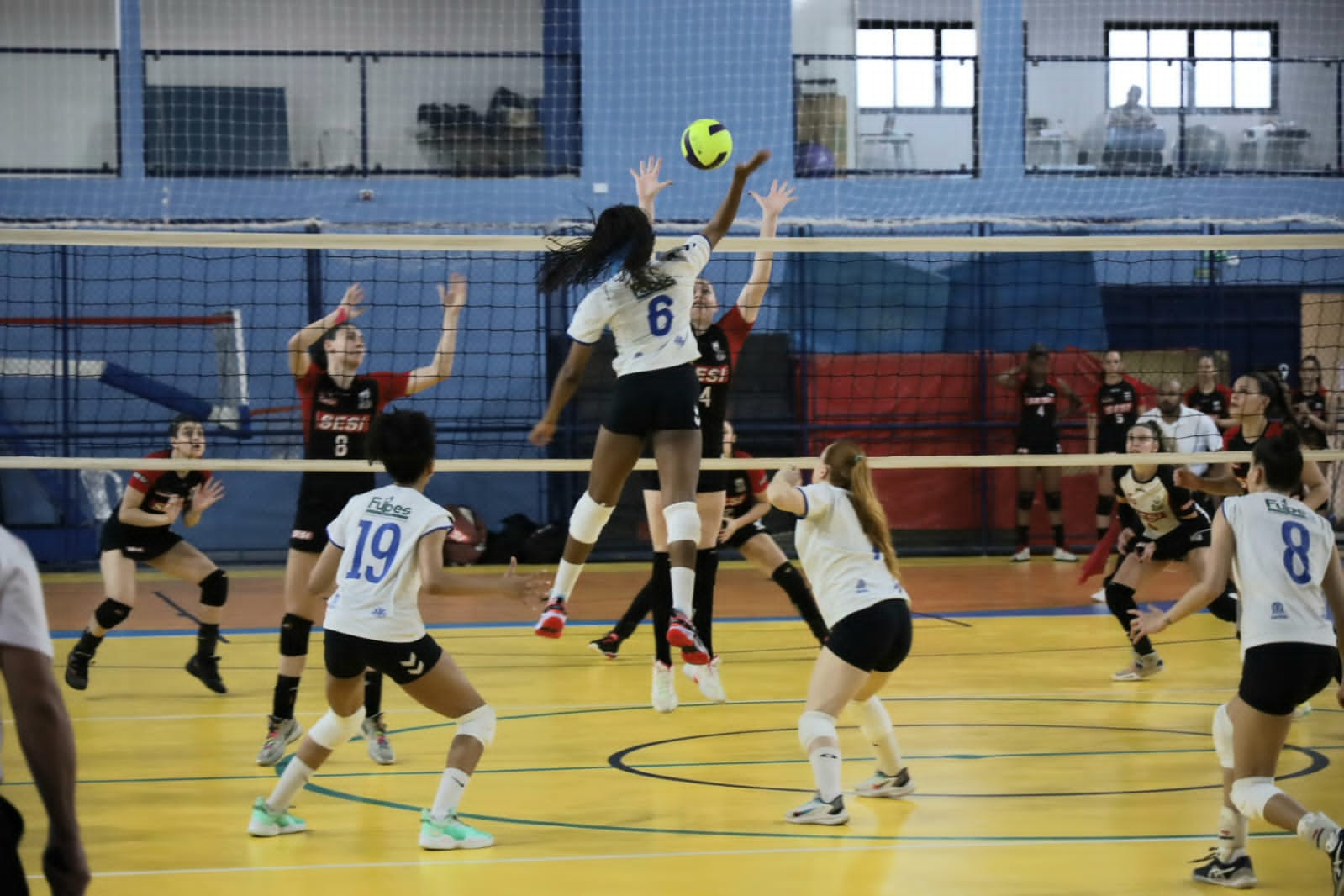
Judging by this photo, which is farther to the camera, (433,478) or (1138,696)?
(433,478)

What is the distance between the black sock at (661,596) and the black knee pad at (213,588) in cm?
239

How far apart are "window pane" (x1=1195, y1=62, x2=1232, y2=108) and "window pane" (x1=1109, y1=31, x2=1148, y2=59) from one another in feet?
2.38

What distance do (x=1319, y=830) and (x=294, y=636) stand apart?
13.0 ft

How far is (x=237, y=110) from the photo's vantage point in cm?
1567

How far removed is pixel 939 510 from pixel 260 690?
8822 millimetres

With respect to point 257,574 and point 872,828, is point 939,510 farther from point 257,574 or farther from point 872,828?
point 872,828

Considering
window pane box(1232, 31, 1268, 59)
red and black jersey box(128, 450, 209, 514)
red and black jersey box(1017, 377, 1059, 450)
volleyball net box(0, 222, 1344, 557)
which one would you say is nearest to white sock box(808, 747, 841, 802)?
red and black jersey box(128, 450, 209, 514)

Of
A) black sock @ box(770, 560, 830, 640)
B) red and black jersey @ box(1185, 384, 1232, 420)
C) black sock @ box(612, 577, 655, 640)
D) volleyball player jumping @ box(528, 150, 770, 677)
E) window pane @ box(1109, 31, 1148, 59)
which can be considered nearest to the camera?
volleyball player jumping @ box(528, 150, 770, 677)

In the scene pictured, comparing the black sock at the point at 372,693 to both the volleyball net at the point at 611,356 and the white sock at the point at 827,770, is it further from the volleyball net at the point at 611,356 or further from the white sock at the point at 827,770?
the volleyball net at the point at 611,356

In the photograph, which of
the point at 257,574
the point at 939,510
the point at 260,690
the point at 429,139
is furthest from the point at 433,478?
the point at 260,690

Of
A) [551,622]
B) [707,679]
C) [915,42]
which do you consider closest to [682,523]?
[551,622]

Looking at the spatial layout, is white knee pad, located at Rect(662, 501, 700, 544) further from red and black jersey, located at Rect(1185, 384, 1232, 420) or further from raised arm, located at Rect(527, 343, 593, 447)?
red and black jersey, located at Rect(1185, 384, 1232, 420)

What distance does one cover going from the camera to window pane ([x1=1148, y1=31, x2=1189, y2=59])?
1747 centimetres

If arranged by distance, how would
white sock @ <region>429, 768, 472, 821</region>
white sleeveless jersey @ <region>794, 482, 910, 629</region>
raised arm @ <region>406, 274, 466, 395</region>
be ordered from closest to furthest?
white sock @ <region>429, 768, 472, 821</region> → white sleeveless jersey @ <region>794, 482, 910, 629</region> → raised arm @ <region>406, 274, 466, 395</region>
